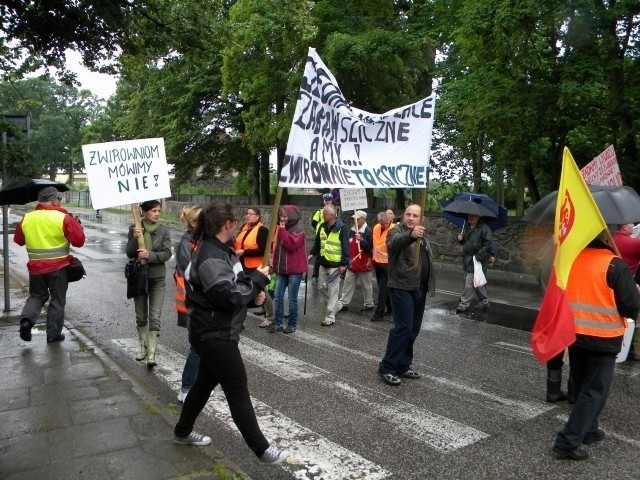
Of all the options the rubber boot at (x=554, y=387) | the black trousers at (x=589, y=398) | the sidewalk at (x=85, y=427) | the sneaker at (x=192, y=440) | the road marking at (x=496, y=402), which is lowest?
the sidewalk at (x=85, y=427)

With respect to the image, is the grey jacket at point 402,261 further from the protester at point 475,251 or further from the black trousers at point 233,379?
the protester at point 475,251

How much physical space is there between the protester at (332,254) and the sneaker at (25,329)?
3.93m

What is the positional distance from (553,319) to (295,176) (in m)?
2.24

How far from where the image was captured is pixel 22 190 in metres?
7.77

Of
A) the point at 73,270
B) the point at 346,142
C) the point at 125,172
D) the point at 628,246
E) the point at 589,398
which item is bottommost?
the point at 589,398

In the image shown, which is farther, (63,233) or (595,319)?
(63,233)

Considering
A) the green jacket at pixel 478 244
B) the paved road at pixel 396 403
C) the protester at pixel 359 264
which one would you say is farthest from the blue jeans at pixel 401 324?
the green jacket at pixel 478 244

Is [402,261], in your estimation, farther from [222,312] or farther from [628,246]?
[628,246]

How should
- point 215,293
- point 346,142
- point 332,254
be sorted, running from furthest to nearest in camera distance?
1. point 332,254
2. point 346,142
3. point 215,293

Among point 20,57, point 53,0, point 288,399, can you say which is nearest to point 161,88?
point 20,57

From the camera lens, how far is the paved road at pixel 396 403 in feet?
13.1

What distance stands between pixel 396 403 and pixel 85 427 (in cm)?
263

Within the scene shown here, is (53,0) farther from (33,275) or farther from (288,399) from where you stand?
(288,399)

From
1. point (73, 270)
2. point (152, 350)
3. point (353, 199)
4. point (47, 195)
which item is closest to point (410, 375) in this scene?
point (152, 350)
